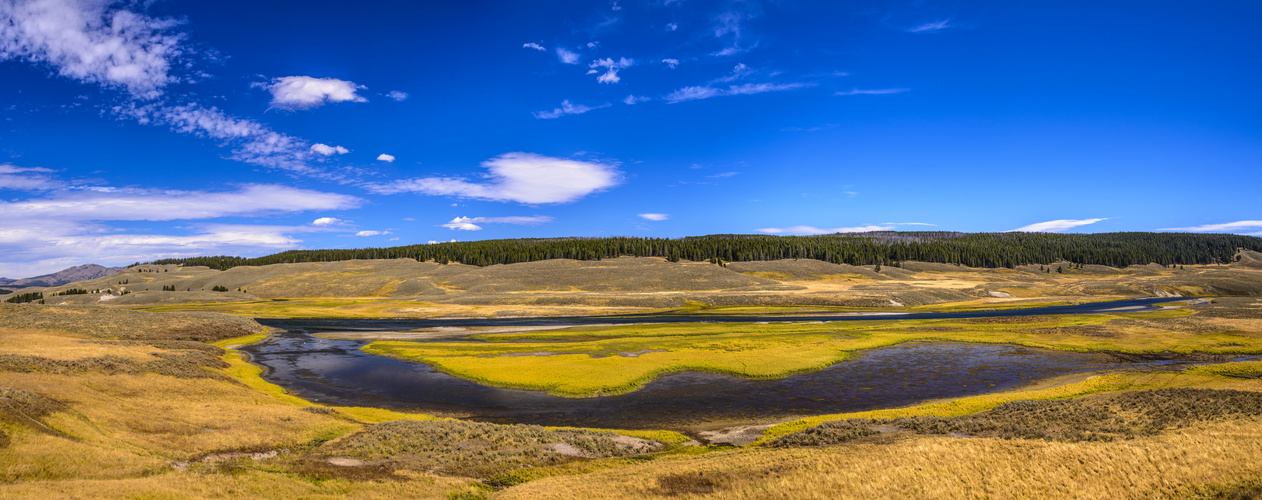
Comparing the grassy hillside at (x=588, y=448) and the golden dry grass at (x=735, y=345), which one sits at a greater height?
the grassy hillside at (x=588, y=448)

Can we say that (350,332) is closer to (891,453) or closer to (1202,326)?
(891,453)

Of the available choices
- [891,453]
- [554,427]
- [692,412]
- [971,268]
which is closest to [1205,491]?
[891,453]

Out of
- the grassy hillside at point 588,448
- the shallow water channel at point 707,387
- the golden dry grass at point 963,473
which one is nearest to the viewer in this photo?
the golden dry grass at point 963,473

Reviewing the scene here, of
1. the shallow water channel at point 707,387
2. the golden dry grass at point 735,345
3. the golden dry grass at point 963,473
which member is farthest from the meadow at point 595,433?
the shallow water channel at point 707,387

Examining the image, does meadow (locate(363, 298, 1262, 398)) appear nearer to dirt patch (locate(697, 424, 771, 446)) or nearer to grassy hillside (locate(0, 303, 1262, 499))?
dirt patch (locate(697, 424, 771, 446))

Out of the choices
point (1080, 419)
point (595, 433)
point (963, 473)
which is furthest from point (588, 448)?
point (1080, 419)

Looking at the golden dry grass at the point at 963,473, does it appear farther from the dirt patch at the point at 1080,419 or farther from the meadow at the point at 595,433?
the dirt patch at the point at 1080,419

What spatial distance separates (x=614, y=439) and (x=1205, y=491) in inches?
681

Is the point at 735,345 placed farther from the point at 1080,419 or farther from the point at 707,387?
the point at 1080,419

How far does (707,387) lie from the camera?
1371 inches

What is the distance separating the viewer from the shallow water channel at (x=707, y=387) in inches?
1142

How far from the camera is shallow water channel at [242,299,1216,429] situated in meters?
29.0

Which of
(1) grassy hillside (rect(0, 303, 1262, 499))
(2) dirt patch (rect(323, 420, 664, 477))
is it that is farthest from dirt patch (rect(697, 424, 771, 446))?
(2) dirt patch (rect(323, 420, 664, 477))

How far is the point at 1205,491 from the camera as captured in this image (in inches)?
509
